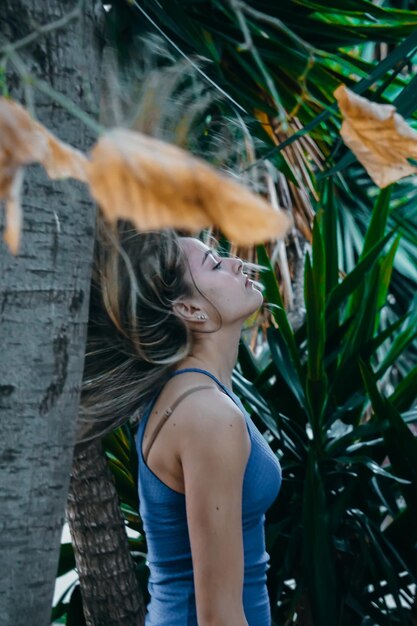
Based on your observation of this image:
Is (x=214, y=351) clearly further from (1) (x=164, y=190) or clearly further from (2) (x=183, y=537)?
(1) (x=164, y=190)

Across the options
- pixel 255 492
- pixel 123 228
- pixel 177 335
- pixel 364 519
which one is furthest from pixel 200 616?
pixel 364 519

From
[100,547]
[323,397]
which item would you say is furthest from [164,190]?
[323,397]

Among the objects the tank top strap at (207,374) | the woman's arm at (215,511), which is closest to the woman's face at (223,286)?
the tank top strap at (207,374)

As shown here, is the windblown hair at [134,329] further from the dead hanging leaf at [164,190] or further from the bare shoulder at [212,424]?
the dead hanging leaf at [164,190]

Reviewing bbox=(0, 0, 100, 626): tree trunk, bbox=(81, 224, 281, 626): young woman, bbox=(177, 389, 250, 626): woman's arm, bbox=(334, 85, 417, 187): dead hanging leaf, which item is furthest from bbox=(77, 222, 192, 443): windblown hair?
bbox=(334, 85, 417, 187): dead hanging leaf

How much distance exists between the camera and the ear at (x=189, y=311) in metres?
1.72

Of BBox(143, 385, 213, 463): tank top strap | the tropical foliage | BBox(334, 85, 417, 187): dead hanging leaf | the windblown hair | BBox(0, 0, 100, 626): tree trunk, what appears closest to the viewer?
BBox(334, 85, 417, 187): dead hanging leaf

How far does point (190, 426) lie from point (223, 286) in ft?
1.02

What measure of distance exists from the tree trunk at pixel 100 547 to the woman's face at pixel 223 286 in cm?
45

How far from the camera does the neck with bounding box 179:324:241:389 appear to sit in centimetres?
173

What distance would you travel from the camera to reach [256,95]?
9.59 ft

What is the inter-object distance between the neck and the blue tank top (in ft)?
0.18

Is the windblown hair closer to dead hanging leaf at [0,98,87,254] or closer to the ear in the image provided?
the ear

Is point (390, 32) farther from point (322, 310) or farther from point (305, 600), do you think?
point (305, 600)
